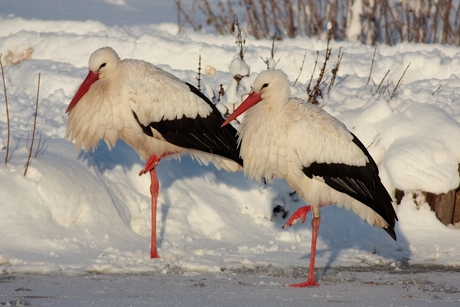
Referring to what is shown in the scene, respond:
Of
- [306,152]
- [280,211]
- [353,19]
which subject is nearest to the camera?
[306,152]

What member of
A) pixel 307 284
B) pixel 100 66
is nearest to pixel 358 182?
pixel 307 284

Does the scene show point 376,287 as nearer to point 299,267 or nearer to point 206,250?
point 299,267

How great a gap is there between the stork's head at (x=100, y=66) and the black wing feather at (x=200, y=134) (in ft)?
1.64

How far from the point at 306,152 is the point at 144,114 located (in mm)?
1680

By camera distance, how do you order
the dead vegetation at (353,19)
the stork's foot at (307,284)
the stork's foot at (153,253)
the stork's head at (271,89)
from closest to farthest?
the stork's foot at (307,284), the stork's head at (271,89), the stork's foot at (153,253), the dead vegetation at (353,19)

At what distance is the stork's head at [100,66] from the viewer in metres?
7.16

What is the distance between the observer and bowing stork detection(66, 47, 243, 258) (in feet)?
23.2

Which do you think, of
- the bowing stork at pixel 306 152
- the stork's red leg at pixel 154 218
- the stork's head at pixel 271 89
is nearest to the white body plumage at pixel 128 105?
the stork's red leg at pixel 154 218

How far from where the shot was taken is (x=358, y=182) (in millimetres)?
6504

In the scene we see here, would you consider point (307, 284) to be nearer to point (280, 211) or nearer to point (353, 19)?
point (280, 211)

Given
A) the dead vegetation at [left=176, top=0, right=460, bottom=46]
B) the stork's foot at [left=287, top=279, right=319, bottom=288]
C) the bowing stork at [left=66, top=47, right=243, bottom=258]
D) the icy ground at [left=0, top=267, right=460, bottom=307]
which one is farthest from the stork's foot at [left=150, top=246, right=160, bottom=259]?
the dead vegetation at [left=176, top=0, right=460, bottom=46]

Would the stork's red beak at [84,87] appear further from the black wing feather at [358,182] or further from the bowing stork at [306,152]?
the black wing feather at [358,182]

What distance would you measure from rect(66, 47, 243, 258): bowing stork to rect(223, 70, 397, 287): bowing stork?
86cm

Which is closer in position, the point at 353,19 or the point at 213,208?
the point at 213,208
